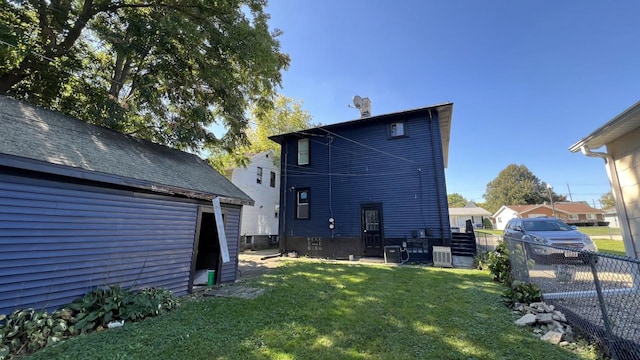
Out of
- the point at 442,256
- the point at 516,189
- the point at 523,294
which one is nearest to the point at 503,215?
the point at 516,189

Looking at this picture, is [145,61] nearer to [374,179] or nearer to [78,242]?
[78,242]

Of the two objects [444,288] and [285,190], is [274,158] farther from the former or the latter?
[444,288]

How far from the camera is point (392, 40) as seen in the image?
10.4 meters

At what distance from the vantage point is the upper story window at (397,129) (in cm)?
1178

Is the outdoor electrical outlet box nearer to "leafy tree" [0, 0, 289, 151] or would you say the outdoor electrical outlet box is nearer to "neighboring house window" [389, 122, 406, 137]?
"neighboring house window" [389, 122, 406, 137]

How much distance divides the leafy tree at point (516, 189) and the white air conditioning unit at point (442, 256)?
6301cm

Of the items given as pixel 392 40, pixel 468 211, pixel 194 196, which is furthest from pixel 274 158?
pixel 468 211

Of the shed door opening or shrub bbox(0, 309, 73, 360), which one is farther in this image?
the shed door opening

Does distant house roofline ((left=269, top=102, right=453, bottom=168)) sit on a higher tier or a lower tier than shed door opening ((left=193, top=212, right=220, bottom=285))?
higher

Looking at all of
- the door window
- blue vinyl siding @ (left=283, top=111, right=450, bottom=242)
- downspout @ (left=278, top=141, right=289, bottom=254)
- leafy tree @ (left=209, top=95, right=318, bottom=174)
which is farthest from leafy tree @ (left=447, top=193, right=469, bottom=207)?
downspout @ (left=278, top=141, right=289, bottom=254)

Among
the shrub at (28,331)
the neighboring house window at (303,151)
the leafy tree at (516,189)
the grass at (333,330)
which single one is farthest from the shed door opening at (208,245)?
the leafy tree at (516,189)

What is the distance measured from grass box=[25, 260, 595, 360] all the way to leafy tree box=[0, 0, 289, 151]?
6.65 m

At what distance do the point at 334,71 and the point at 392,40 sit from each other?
3289 millimetres

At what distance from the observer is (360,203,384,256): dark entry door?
11.5 meters
